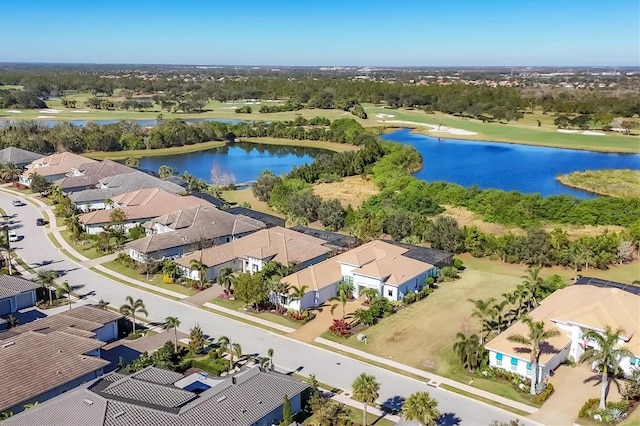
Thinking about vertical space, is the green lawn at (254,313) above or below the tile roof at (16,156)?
below

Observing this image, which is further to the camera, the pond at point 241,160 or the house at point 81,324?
the pond at point 241,160

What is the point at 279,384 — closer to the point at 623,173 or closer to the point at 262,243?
the point at 262,243

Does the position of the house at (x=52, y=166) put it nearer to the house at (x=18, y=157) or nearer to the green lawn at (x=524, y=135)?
the house at (x=18, y=157)

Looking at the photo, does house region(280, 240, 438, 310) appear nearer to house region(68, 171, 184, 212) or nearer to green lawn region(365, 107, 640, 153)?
house region(68, 171, 184, 212)

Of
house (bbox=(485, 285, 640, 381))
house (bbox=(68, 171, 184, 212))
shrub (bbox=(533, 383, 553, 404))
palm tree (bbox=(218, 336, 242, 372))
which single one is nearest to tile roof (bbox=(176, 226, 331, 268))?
palm tree (bbox=(218, 336, 242, 372))

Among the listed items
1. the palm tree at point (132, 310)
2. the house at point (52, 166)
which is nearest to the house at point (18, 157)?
the house at point (52, 166)

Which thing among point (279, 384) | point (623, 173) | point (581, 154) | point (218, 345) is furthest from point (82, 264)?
point (581, 154)
